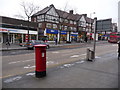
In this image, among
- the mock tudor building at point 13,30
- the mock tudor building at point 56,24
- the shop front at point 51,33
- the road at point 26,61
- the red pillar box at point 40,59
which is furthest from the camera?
the mock tudor building at point 56,24

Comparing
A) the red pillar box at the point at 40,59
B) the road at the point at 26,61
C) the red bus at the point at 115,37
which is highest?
the red bus at the point at 115,37

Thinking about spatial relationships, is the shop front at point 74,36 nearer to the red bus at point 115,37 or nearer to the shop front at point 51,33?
the shop front at point 51,33

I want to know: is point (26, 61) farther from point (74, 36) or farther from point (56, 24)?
point (74, 36)

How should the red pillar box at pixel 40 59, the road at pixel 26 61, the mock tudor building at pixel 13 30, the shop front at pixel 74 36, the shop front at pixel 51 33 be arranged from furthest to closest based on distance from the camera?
the shop front at pixel 74 36
the shop front at pixel 51 33
the mock tudor building at pixel 13 30
the road at pixel 26 61
the red pillar box at pixel 40 59

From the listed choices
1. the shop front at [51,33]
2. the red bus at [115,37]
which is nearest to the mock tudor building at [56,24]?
the shop front at [51,33]

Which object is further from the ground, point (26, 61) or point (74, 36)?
point (74, 36)

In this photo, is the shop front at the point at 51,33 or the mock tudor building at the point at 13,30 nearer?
the mock tudor building at the point at 13,30

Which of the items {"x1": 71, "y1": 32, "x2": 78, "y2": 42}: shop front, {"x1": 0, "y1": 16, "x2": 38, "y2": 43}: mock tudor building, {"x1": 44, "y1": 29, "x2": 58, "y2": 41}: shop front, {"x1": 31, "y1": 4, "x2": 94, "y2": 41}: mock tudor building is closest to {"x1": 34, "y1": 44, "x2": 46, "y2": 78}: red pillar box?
{"x1": 0, "y1": 16, "x2": 38, "y2": 43}: mock tudor building

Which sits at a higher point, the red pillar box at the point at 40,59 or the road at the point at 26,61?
the red pillar box at the point at 40,59

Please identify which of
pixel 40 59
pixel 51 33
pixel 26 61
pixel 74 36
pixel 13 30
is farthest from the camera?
pixel 74 36

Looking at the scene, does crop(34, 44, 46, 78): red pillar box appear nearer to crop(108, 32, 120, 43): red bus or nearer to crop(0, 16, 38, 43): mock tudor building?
crop(0, 16, 38, 43): mock tudor building

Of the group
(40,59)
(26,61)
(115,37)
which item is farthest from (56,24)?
(40,59)

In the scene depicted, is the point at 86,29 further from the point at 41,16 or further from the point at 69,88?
the point at 69,88

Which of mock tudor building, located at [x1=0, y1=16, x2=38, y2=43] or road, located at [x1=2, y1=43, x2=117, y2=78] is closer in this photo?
road, located at [x1=2, y1=43, x2=117, y2=78]
